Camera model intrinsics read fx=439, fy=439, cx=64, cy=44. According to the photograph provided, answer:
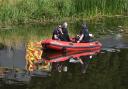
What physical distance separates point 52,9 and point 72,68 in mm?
15563

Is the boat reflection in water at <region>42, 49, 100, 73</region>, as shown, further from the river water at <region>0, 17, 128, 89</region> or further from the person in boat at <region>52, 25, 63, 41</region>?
the person in boat at <region>52, 25, 63, 41</region>

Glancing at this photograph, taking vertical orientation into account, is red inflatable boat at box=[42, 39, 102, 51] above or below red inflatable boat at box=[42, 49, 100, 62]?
above

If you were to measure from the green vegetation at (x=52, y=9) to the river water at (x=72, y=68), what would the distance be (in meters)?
3.05

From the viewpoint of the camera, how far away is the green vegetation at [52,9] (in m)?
33.6

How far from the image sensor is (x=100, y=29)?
33.1 metres

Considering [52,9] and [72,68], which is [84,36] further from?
[52,9]

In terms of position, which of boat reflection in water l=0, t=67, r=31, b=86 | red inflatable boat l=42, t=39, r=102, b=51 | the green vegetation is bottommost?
boat reflection in water l=0, t=67, r=31, b=86

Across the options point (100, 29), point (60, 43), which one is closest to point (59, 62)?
point (60, 43)

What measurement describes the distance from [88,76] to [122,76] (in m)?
1.42

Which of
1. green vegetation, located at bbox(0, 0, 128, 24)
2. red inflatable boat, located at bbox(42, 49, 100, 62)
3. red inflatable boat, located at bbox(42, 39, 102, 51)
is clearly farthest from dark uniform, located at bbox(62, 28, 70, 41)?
green vegetation, located at bbox(0, 0, 128, 24)

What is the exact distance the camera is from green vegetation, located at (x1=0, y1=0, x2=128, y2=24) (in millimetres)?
33594

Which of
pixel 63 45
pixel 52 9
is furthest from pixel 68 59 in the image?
pixel 52 9

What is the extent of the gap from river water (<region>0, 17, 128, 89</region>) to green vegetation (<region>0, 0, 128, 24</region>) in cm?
305

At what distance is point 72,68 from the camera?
1992 centimetres
